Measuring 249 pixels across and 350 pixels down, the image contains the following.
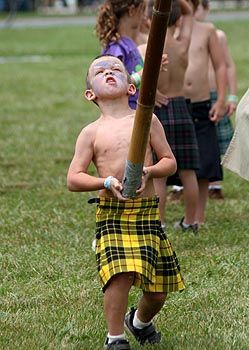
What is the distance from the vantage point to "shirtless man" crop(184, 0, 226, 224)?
739cm

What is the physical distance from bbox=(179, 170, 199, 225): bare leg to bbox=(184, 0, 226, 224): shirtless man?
328mm

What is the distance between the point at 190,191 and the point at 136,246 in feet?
8.92

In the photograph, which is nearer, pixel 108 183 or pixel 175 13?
pixel 108 183

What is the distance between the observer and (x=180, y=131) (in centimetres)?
685

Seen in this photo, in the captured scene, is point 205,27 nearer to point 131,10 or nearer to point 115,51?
point 131,10

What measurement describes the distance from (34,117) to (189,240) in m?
7.05

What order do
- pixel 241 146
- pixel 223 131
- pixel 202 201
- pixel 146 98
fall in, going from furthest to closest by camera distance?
pixel 223 131 < pixel 202 201 < pixel 241 146 < pixel 146 98

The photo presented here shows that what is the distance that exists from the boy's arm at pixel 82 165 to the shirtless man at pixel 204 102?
3020 millimetres

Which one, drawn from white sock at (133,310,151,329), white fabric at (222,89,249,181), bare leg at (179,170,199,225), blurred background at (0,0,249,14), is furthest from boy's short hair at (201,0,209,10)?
blurred background at (0,0,249,14)

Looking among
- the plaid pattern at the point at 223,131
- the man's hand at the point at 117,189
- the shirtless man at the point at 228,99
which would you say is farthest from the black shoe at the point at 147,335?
the plaid pattern at the point at 223,131

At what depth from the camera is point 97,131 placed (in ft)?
14.5

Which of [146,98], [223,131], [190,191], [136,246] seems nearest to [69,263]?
[190,191]

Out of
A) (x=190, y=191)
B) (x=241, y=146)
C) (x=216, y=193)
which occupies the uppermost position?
(x=241, y=146)

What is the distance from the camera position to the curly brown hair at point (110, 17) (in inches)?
260
